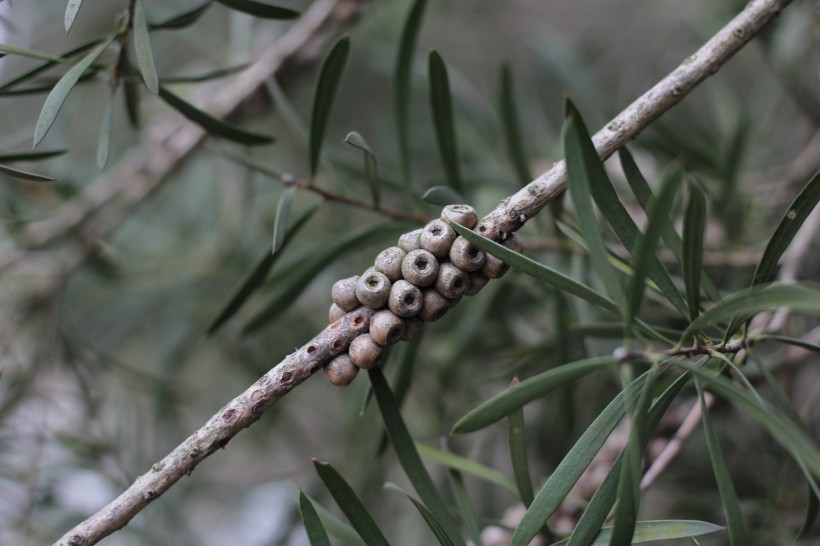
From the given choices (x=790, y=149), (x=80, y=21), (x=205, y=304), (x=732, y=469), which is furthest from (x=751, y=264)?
(x=80, y=21)

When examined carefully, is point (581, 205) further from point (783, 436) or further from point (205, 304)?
point (205, 304)

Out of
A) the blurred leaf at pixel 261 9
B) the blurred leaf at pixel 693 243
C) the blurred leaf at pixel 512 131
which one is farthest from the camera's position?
the blurred leaf at pixel 512 131

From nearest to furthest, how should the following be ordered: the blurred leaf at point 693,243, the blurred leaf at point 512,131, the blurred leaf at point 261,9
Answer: the blurred leaf at point 693,243 < the blurred leaf at point 261,9 < the blurred leaf at point 512,131

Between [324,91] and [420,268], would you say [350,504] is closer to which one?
[420,268]

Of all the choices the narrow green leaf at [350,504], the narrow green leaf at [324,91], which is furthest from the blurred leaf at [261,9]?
the narrow green leaf at [350,504]

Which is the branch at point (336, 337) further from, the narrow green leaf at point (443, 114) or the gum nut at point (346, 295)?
the narrow green leaf at point (443, 114)

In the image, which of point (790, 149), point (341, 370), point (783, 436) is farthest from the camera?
point (790, 149)

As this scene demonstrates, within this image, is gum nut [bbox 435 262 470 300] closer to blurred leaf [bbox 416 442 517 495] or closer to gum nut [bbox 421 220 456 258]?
gum nut [bbox 421 220 456 258]

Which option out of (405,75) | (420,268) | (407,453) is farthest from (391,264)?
(405,75)
